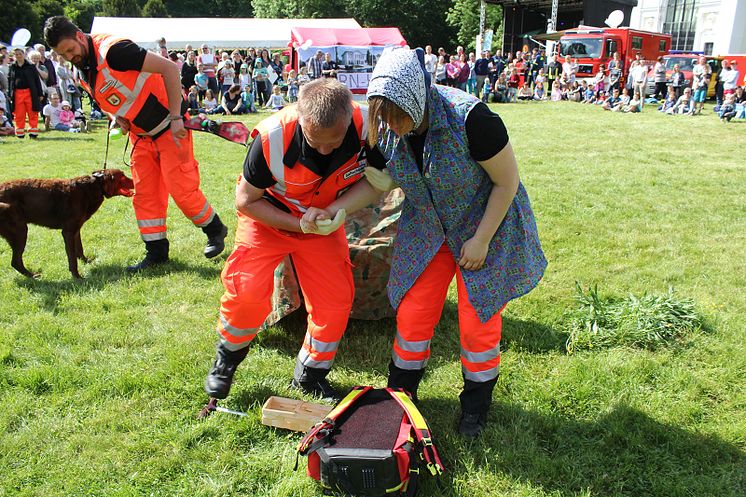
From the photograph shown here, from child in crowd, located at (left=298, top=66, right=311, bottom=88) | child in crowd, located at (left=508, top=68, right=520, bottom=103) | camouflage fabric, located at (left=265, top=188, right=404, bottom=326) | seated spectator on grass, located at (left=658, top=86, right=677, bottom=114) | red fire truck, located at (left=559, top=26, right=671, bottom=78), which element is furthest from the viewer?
red fire truck, located at (left=559, top=26, right=671, bottom=78)

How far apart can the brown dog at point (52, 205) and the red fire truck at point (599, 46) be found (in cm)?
2227

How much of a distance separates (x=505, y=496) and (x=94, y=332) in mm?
2986

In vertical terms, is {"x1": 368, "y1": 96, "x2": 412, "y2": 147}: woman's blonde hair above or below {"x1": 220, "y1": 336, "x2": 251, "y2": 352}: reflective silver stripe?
above

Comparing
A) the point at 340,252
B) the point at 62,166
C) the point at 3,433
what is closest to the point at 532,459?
the point at 340,252

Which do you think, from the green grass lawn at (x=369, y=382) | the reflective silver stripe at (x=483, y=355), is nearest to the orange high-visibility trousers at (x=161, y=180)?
the green grass lawn at (x=369, y=382)

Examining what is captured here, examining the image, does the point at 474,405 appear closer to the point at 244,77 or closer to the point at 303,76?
the point at 244,77

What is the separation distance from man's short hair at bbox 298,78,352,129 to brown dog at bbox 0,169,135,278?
311cm

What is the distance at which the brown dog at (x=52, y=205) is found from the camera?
4.64m

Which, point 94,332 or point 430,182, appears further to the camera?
point 94,332

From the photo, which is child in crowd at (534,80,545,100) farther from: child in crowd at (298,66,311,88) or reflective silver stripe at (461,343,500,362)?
reflective silver stripe at (461,343,500,362)

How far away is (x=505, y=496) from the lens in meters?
2.51

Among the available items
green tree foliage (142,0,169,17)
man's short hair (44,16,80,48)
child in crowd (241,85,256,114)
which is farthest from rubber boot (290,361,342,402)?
green tree foliage (142,0,169,17)

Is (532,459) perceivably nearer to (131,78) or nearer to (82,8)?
(131,78)

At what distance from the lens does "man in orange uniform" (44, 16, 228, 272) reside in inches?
168
